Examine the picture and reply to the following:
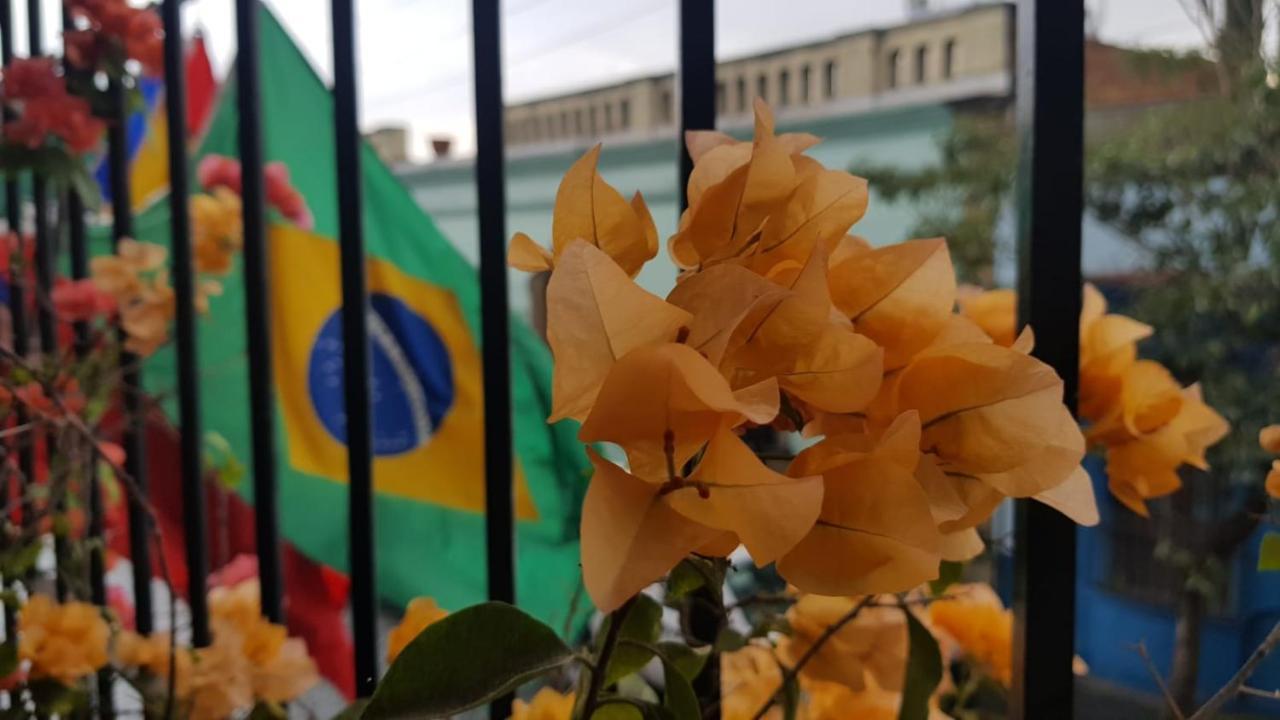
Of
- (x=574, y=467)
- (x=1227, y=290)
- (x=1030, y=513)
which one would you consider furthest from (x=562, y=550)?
(x=1227, y=290)

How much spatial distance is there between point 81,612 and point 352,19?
497 millimetres

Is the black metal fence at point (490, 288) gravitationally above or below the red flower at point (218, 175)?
below

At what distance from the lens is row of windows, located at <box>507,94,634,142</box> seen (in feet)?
19.9

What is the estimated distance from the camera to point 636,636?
1.19 feet

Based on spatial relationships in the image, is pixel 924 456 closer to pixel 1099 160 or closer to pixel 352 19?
pixel 352 19

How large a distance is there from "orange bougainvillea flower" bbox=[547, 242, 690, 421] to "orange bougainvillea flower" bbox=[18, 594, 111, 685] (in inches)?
25.3

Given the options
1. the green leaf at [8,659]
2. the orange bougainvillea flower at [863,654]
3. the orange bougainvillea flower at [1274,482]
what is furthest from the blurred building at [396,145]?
the orange bougainvillea flower at [1274,482]

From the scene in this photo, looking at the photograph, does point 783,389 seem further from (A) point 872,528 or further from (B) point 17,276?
(B) point 17,276

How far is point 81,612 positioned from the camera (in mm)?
712

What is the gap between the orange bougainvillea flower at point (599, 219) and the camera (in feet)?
0.89

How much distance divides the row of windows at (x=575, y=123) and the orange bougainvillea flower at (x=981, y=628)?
5.53 meters

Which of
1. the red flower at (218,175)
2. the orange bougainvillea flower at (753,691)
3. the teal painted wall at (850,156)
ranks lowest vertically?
the orange bougainvillea flower at (753,691)

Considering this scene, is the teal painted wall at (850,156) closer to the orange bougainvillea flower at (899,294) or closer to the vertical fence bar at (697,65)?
the vertical fence bar at (697,65)

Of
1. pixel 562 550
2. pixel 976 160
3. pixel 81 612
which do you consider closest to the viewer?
pixel 81 612
